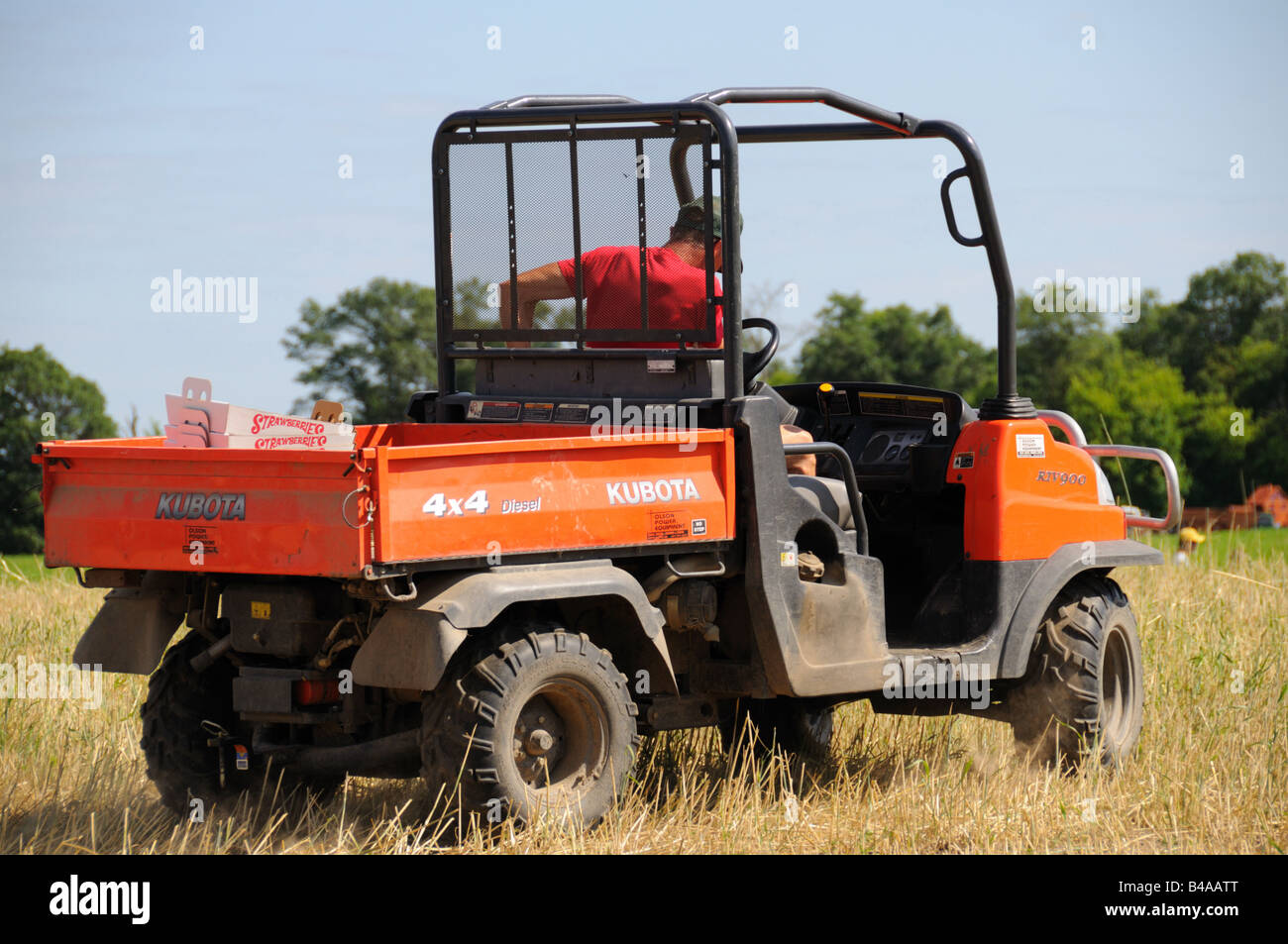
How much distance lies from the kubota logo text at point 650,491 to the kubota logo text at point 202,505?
3.99 ft

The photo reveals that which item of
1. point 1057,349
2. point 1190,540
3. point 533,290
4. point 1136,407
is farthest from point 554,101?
point 1057,349

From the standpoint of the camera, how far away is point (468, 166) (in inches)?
264

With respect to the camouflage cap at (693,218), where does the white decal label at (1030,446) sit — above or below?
below

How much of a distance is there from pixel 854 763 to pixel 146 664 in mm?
3296

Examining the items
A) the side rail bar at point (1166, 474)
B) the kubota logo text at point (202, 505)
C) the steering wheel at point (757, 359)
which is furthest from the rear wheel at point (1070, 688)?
the kubota logo text at point (202, 505)

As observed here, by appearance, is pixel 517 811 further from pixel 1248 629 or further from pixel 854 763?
pixel 1248 629

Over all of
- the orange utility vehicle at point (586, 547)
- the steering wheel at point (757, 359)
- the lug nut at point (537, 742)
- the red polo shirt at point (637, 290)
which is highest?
the red polo shirt at point (637, 290)

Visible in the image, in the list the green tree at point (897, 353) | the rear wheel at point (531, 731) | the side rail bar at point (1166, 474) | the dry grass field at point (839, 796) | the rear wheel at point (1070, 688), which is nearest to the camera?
the rear wheel at point (531, 731)

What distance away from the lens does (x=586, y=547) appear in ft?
18.5

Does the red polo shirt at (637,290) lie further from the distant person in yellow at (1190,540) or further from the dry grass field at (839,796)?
the distant person in yellow at (1190,540)

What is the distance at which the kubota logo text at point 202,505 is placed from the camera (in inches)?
215

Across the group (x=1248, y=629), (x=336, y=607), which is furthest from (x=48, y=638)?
(x=1248, y=629)

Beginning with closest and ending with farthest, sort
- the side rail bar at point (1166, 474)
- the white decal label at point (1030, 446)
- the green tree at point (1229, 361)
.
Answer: the white decal label at point (1030, 446) < the side rail bar at point (1166, 474) < the green tree at point (1229, 361)

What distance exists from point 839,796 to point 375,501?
2.49 metres
